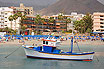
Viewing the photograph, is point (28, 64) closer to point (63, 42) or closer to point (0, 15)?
point (63, 42)

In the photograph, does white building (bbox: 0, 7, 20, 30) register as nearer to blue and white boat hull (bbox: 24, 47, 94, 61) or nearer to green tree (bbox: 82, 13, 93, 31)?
green tree (bbox: 82, 13, 93, 31)

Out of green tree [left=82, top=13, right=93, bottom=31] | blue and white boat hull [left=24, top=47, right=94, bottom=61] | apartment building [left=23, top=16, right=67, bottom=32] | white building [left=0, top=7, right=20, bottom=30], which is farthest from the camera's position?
white building [left=0, top=7, right=20, bottom=30]

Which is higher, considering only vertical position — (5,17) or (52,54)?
(5,17)

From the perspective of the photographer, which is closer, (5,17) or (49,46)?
(49,46)

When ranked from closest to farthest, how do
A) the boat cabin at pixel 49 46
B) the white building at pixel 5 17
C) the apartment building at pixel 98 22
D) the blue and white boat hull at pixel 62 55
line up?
1. the blue and white boat hull at pixel 62 55
2. the boat cabin at pixel 49 46
3. the apartment building at pixel 98 22
4. the white building at pixel 5 17

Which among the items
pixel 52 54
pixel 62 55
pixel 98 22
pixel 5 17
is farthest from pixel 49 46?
pixel 5 17

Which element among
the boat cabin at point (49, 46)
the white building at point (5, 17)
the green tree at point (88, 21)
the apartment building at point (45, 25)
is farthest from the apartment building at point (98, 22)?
the boat cabin at point (49, 46)

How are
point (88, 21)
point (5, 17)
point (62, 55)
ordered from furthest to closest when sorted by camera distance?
point (5, 17) < point (88, 21) < point (62, 55)

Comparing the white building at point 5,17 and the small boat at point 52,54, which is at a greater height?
the white building at point 5,17

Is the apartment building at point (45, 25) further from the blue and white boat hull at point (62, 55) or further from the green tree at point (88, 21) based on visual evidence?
the blue and white boat hull at point (62, 55)

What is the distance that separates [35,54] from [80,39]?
65447 millimetres

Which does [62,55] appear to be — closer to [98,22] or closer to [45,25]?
[98,22]

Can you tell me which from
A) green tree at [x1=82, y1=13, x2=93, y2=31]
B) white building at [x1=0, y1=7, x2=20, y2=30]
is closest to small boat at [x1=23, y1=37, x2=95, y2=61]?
green tree at [x1=82, y1=13, x2=93, y2=31]

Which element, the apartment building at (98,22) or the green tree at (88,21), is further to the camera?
the green tree at (88,21)
